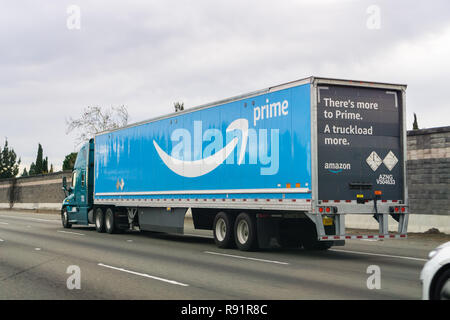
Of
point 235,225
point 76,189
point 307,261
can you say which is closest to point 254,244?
point 235,225

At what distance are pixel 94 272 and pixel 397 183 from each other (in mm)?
7925

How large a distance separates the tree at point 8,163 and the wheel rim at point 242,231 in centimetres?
11301

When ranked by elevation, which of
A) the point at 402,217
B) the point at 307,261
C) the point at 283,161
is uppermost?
the point at 283,161

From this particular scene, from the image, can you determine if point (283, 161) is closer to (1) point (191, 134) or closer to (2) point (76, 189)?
(1) point (191, 134)

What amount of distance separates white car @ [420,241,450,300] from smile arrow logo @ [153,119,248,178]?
9.39 metres

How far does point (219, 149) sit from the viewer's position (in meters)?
16.8

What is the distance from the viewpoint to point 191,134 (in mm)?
18234

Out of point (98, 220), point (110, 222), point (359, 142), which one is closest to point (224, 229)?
point (359, 142)

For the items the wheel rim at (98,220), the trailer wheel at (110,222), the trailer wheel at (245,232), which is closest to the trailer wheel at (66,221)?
the wheel rim at (98,220)

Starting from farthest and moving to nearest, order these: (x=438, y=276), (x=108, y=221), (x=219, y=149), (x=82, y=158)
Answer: (x=82, y=158)
(x=108, y=221)
(x=219, y=149)
(x=438, y=276)

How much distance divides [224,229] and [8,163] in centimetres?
11467

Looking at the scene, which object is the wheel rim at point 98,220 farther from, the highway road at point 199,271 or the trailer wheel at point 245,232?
the trailer wheel at point 245,232

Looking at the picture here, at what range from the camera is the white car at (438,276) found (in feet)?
21.3

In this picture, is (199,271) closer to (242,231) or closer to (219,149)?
(242,231)
